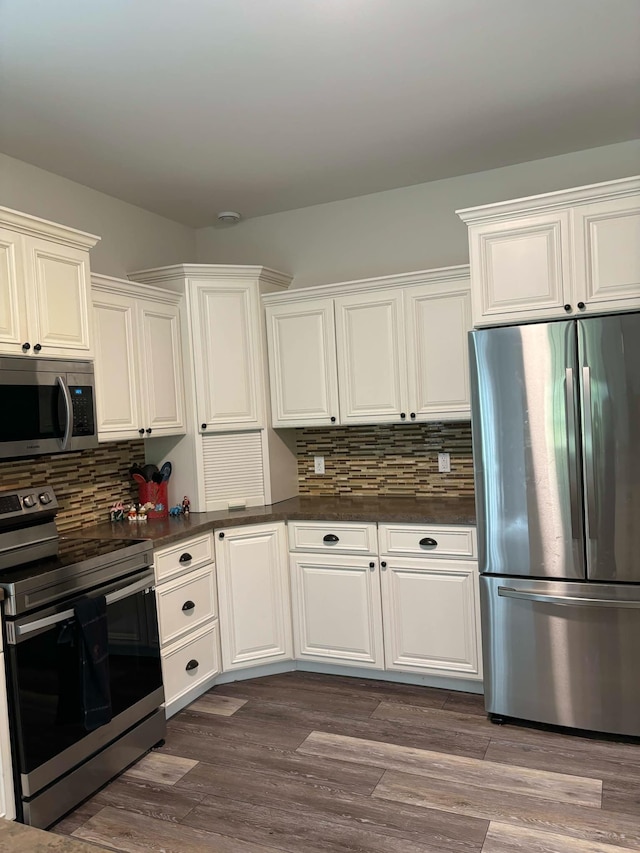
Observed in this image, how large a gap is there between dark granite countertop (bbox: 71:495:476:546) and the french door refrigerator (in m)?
0.39

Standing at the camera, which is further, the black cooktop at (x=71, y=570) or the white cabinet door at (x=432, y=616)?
the white cabinet door at (x=432, y=616)

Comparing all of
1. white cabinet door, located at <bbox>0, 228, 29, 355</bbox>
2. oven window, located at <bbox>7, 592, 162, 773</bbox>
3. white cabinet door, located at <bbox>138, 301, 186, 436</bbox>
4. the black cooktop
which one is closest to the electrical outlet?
white cabinet door, located at <bbox>138, 301, 186, 436</bbox>

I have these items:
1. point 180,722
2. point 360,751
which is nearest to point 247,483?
point 180,722

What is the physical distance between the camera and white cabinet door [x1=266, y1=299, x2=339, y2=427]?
12.5 ft

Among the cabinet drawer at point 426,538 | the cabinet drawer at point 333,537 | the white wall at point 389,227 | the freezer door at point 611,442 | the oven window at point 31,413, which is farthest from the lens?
the white wall at point 389,227

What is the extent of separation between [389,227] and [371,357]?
87 cm

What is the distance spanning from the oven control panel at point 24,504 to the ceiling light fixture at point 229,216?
7.16ft

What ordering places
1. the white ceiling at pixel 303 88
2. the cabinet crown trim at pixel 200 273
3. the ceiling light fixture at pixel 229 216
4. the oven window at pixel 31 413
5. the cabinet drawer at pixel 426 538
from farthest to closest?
the ceiling light fixture at pixel 229 216 → the cabinet crown trim at pixel 200 273 → the cabinet drawer at pixel 426 538 → the oven window at pixel 31 413 → the white ceiling at pixel 303 88

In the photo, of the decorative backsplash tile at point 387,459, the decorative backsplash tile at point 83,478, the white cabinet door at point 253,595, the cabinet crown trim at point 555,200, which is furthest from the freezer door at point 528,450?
the decorative backsplash tile at point 83,478

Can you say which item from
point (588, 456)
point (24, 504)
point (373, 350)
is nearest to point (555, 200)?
point (588, 456)

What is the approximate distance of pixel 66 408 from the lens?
9.04 ft

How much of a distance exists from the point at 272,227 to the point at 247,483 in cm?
168

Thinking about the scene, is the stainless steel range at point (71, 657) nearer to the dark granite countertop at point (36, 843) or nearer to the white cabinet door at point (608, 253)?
the dark granite countertop at point (36, 843)

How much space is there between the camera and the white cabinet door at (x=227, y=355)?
3.77m
